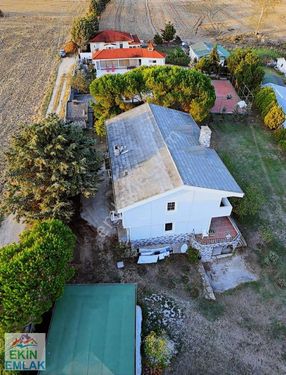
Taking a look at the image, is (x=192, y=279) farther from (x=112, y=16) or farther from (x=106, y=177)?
(x=112, y=16)

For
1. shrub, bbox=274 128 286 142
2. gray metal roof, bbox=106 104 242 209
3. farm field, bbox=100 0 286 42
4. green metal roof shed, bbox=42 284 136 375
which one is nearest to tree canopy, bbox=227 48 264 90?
shrub, bbox=274 128 286 142

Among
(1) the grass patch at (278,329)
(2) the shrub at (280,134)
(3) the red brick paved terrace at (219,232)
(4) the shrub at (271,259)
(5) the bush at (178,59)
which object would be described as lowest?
(1) the grass patch at (278,329)

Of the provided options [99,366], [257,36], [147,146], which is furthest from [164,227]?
[257,36]

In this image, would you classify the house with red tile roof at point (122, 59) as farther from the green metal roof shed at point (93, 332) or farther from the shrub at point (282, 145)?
the green metal roof shed at point (93, 332)

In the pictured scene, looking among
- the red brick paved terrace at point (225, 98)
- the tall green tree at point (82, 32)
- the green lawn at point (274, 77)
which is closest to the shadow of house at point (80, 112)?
the red brick paved terrace at point (225, 98)

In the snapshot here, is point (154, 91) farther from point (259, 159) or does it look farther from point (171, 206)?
point (171, 206)

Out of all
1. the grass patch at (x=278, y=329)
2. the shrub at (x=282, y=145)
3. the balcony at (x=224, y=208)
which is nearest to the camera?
the grass patch at (x=278, y=329)
